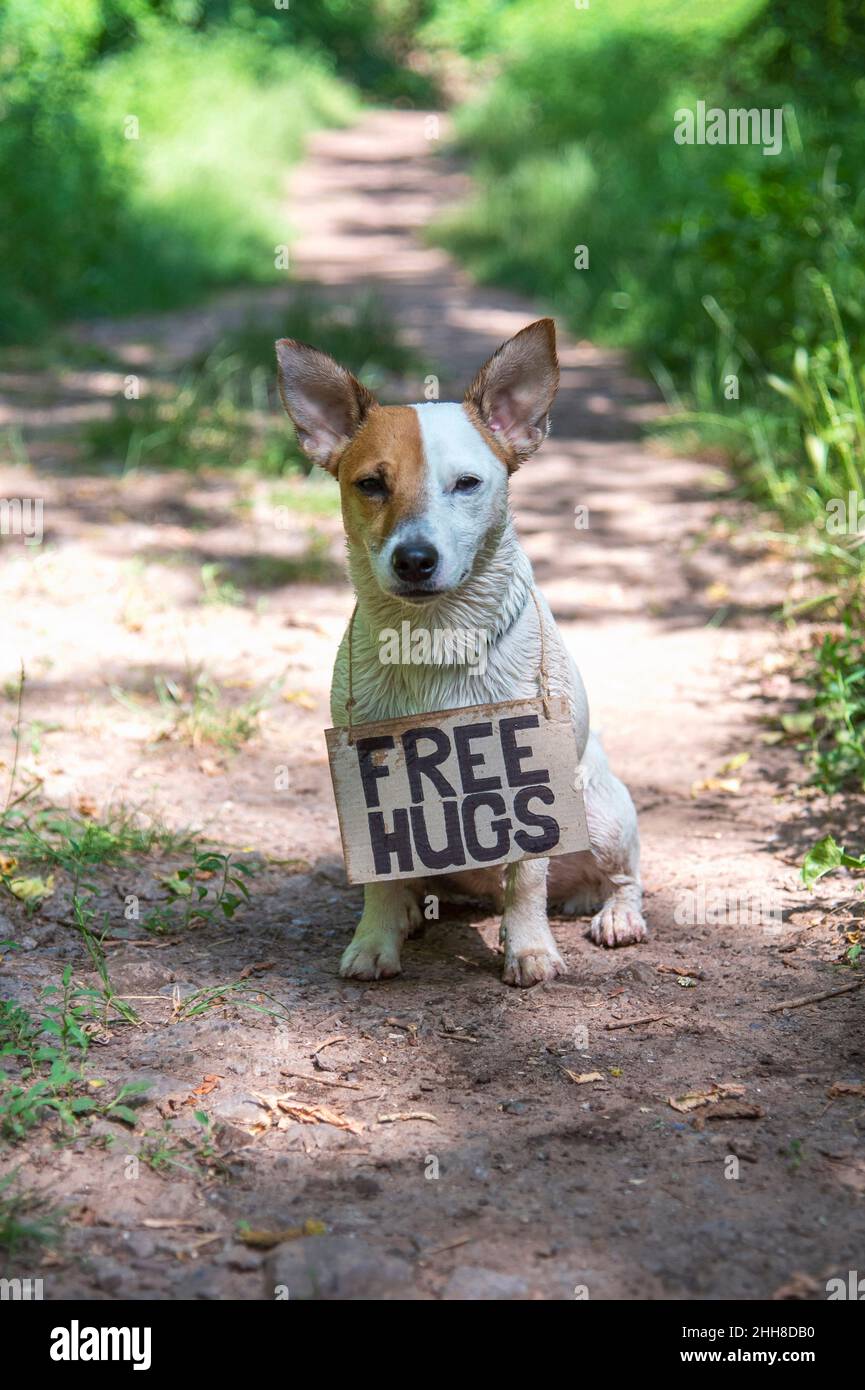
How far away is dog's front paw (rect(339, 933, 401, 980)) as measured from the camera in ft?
11.4

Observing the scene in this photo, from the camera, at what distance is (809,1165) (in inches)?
105

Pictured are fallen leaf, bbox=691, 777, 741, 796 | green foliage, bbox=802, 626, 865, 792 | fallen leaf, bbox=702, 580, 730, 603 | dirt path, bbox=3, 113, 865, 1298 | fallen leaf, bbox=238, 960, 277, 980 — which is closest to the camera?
dirt path, bbox=3, 113, 865, 1298

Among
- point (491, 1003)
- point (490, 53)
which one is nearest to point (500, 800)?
point (491, 1003)

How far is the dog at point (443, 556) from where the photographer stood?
313cm

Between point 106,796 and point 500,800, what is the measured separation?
1.63 metres

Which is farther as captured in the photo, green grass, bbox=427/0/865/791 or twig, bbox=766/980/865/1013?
green grass, bbox=427/0/865/791

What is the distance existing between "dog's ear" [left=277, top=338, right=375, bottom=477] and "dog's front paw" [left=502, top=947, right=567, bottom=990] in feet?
4.44

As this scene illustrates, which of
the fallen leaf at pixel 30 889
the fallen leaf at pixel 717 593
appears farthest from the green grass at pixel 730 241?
the fallen leaf at pixel 30 889

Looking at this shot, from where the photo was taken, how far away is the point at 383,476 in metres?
3.16

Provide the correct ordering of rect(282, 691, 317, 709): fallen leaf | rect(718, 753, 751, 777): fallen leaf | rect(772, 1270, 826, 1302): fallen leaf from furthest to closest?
rect(282, 691, 317, 709): fallen leaf, rect(718, 753, 751, 777): fallen leaf, rect(772, 1270, 826, 1302): fallen leaf

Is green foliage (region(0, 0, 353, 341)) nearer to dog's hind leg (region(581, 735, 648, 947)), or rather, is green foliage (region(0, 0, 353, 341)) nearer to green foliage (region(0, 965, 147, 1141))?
dog's hind leg (region(581, 735, 648, 947))

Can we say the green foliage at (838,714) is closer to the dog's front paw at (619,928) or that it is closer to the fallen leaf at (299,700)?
the dog's front paw at (619,928)

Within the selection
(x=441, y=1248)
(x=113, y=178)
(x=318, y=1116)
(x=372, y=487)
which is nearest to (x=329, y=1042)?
(x=318, y=1116)

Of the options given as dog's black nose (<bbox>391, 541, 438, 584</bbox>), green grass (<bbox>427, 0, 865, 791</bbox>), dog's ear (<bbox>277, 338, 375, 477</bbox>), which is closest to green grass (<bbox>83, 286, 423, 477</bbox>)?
green grass (<bbox>427, 0, 865, 791</bbox>)
